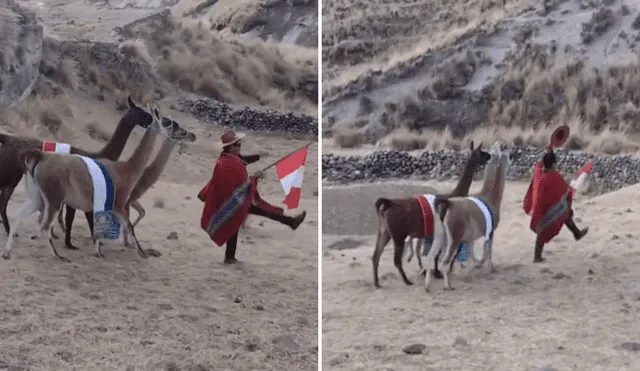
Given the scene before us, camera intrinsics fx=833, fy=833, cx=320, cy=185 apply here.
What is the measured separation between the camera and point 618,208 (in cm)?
362

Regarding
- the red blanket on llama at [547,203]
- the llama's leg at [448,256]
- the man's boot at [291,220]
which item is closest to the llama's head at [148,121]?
the man's boot at [291,220]

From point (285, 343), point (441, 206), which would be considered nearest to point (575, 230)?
point (441, 206)

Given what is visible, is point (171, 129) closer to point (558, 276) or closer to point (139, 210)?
point (139, 210)

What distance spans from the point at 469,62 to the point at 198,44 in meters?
1.24

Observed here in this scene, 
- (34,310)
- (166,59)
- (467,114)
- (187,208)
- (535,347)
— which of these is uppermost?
(166,59)

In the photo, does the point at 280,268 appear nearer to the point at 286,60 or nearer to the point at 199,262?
the point at 199,262

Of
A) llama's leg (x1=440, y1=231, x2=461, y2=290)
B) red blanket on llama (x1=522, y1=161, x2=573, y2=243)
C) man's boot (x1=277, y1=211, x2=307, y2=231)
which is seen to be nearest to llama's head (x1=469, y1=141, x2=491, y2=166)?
red blanket on llama (x1=522, y1=161, x2=573, y2=243)

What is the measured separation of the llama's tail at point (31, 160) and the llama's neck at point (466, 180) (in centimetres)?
176

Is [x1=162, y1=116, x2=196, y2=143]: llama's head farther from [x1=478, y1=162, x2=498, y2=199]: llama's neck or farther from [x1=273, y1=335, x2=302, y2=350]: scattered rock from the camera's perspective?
[x1=478, y1=162, x2=498, y2=199]: llama's neck

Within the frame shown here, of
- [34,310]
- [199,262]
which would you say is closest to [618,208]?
[199,262]

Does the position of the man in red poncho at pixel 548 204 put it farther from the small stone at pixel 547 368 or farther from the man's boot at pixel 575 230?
the small stone at pixel 547 368

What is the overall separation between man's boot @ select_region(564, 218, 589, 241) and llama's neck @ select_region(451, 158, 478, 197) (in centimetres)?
46

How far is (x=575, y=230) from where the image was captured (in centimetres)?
365

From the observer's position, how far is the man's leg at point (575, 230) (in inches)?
143
